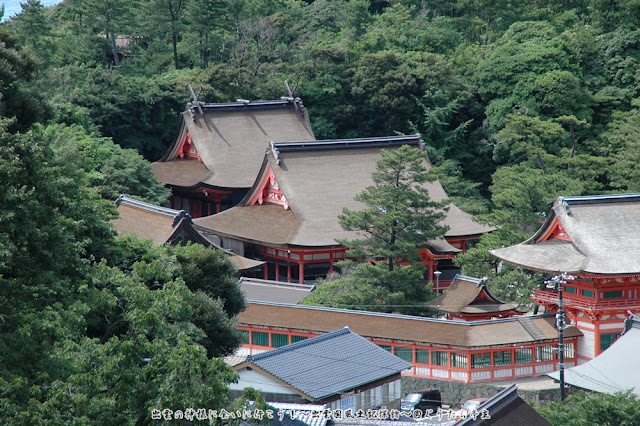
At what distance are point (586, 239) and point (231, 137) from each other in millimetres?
18340

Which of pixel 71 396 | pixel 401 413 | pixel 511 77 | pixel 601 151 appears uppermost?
pixel 511 77

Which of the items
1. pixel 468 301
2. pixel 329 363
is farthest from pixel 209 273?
pixel 468 301

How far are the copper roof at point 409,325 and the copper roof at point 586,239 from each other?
Answer: 5.10ft

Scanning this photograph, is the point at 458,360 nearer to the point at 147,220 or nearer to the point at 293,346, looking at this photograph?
the point at 293,346

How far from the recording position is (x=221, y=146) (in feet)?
133

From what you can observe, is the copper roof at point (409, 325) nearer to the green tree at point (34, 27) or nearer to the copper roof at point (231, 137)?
the copper roof at point (231, 137)

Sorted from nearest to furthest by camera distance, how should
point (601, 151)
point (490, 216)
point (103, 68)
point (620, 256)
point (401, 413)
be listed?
point (401, 413)
point (620, 256)
point (490, 216)
point (601, 151)
point (103, 68)

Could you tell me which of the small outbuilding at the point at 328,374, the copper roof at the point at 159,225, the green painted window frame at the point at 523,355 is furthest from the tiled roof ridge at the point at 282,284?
the small outbuilding at the point at 328,374

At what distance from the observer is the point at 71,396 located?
12.2m

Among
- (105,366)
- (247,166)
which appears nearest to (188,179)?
(247,166)

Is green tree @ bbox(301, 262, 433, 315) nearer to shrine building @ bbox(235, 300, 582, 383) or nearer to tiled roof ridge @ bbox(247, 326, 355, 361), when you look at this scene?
shrine building @ bbox(235, 300, 582, 383)

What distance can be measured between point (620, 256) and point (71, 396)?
16813mm

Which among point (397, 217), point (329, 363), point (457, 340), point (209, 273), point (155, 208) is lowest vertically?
point (457, 340)

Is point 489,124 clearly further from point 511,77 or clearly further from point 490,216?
point 490,216
